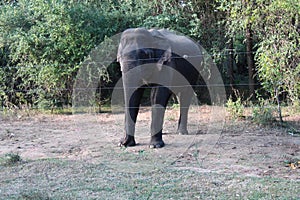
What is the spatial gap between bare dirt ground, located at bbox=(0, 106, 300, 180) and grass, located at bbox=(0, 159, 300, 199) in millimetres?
303

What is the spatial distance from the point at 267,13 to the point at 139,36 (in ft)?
9.61

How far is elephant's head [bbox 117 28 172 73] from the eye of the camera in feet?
22.8

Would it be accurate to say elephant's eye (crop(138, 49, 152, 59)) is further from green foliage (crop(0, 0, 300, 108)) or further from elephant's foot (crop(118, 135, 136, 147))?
green foliage (crop(0, 0, 300, 108))

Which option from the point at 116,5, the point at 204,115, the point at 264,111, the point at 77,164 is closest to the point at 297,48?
the point at 264,111

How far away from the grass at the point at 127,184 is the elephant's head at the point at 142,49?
1938 mm

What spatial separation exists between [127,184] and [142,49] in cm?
266

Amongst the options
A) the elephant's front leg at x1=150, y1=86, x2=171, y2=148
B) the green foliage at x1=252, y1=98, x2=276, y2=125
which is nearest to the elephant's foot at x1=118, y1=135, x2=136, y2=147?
the elephant's front leg at x1=150, y1=86, x2=171, y2=148

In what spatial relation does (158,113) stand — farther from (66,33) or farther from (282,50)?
(66,33)

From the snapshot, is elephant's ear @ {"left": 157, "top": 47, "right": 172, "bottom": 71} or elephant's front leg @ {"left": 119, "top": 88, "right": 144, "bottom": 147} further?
elephant's ear @ {"left": 157, "top": 47, "right": 172, "bottom": 71}

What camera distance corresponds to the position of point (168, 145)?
718cm

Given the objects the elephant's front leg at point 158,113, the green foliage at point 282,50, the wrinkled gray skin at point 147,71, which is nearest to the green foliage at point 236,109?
the green foliage at point 282,50

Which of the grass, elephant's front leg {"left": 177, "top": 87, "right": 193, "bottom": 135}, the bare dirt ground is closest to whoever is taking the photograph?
the grass

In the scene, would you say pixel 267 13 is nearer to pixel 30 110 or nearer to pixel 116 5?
pixel 116 5

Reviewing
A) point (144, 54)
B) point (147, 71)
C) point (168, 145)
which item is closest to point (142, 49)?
point (144, 54)
